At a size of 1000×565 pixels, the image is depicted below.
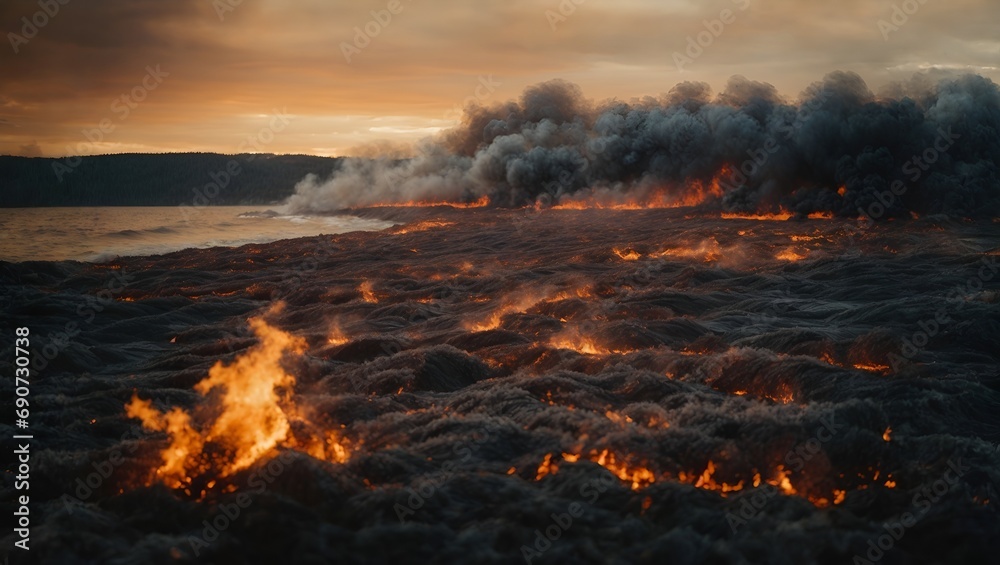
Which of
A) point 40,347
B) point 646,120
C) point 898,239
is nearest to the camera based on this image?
point 40,347

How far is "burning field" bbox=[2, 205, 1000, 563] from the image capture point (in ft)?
27.1

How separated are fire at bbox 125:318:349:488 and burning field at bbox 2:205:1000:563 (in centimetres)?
4

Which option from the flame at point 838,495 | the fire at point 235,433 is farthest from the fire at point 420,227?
the flame at point 838,495

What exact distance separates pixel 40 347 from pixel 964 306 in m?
25.2

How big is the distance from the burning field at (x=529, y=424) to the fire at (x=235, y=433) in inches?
1.7

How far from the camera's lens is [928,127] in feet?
198

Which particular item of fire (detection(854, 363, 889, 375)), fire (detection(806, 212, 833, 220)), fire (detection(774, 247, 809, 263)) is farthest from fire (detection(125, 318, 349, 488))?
fire (detection(806, 212, 833, 220))

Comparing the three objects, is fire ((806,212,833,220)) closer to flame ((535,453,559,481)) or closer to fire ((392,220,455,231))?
fire ((392,220,455,231))

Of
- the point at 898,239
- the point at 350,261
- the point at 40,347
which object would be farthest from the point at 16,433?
the point at 898,239

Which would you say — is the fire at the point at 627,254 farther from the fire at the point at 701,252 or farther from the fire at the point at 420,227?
the fire at the point at 420,227

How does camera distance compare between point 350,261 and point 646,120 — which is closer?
point 350,261

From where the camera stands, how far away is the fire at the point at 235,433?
9875 mm

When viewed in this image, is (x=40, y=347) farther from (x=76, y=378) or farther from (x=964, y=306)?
(x=964, y=306)

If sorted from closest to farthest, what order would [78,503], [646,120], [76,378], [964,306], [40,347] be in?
[78,503], [76,378], [40,347], [964,306], [646,120]
